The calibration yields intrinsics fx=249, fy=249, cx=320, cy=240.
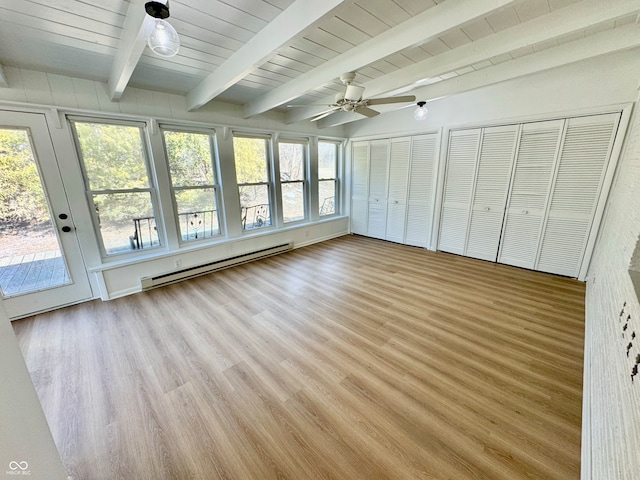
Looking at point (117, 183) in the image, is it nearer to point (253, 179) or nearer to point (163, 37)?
point (253, 179)

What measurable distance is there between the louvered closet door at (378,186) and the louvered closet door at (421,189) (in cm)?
54

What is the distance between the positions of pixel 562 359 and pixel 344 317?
5.95 ft

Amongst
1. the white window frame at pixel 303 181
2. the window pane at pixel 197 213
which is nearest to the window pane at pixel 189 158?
the window pane at pixel 197 213

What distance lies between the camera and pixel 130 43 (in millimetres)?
1754

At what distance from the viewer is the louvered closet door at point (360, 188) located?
5.34 meters

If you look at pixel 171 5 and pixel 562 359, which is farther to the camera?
pixel 562 359

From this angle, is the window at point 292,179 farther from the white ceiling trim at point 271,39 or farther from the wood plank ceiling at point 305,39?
the white ceiling trim at point 271,39

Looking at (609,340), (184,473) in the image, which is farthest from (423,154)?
(184,473)

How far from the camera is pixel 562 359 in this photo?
201cm

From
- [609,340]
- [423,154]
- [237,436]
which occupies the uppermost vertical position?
[423,154]

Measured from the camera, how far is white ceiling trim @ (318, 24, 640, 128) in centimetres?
228

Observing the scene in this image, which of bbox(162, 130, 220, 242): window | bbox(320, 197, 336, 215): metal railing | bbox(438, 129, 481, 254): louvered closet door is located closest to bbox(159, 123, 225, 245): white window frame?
bbox(162, 130, 220, 242): window

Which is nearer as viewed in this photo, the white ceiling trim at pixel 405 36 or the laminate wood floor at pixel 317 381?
the laminate wood floor at pixel 317 381

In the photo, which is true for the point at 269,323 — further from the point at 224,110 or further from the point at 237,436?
the point at 224,110
